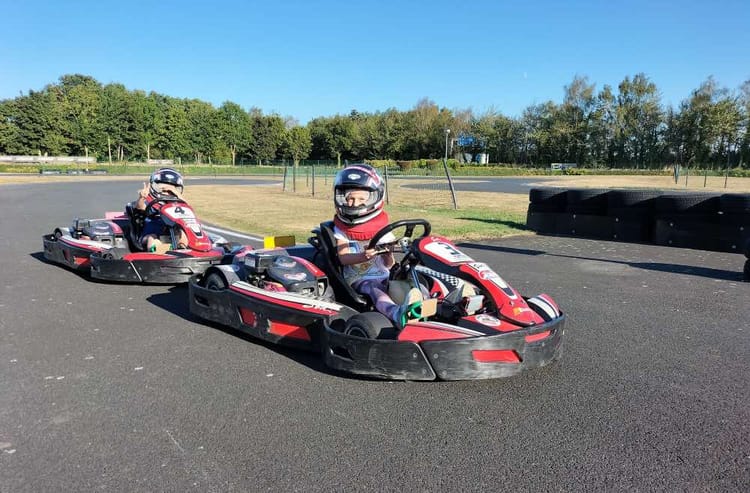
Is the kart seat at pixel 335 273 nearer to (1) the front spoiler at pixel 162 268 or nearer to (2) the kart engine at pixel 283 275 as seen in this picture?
(2) the kart engine at pixel 283 275

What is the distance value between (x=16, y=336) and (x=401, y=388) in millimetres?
3337

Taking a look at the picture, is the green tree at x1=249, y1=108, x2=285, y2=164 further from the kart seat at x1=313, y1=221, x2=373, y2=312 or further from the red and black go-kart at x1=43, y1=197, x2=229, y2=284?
the kart seat at x1=313, y1=221, x2=373, y2=312

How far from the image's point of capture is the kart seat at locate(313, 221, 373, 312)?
4430 millimetres

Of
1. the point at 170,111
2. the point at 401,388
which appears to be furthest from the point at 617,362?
the point at 170,111

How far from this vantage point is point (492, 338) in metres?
3.39

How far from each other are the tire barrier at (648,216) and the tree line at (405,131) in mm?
64299

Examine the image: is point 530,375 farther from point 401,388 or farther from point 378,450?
point 378,450

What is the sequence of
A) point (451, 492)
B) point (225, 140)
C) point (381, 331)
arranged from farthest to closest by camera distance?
point (225, 140), point (381, 331), point (451, 492)

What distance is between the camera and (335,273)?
4.61 meters

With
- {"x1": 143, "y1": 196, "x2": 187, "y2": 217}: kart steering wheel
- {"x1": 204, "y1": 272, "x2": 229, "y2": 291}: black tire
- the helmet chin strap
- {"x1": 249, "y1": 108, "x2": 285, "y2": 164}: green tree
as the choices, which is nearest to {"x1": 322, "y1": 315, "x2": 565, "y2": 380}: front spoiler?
the helmet chin strap

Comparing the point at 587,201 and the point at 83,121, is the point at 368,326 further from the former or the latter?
the point at 83,121

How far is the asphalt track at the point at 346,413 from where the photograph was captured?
8.27 ft

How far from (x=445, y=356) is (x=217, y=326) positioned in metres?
2.44

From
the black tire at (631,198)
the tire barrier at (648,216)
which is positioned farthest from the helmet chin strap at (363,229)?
the black tire at (631,198)
